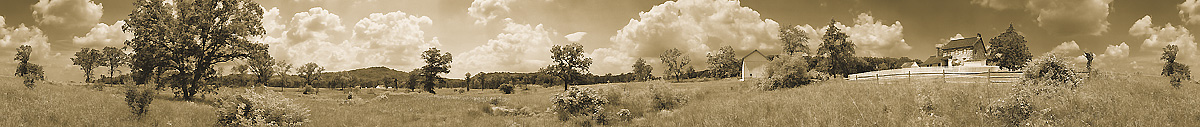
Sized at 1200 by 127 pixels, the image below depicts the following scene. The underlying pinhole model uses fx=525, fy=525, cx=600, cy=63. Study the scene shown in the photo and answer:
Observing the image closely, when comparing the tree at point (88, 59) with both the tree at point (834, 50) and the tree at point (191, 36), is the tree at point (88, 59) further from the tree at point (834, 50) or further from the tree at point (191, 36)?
the tree at point (834, 50)

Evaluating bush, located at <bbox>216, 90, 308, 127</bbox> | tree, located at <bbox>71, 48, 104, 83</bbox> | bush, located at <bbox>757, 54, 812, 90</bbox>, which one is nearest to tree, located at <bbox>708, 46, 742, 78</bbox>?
bush, located at <bbox>757, 54, 812, 90</bbox>

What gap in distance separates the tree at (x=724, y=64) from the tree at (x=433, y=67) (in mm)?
41592

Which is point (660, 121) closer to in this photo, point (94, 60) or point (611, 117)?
point (611, 117)

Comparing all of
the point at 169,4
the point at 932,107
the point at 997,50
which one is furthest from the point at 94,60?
the point at 997,50

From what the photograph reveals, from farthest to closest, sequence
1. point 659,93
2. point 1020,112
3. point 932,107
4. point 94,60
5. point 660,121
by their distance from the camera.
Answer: point 94,60 → point 659,93 → point 660,121 → point 932,107 → point 1020,112

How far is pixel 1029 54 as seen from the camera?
41750 mm

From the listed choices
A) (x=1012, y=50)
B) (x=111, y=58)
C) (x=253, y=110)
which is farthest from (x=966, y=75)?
(x=111, y=58)

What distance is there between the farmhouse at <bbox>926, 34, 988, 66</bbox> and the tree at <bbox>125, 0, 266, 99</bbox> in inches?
2894

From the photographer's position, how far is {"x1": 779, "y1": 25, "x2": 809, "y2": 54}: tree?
181 ft

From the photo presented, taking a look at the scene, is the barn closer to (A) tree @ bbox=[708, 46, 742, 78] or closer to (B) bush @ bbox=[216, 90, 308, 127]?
(A) tree @ bbox=[708, 46, 742, 78]

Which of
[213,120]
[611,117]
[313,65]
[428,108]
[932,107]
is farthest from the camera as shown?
[313,65]

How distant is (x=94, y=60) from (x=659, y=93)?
9140cm

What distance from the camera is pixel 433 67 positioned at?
62875 millimetres

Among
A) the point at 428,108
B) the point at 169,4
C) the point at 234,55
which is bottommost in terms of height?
the point at 428,108
